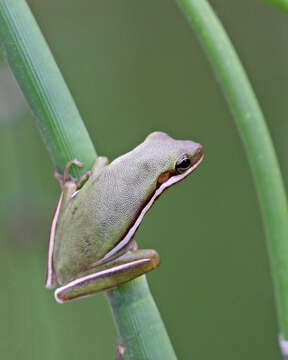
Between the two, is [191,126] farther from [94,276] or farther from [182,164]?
[94,276]

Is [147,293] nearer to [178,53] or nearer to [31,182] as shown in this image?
[31,182]

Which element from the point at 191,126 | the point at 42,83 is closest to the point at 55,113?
the point at 42,83

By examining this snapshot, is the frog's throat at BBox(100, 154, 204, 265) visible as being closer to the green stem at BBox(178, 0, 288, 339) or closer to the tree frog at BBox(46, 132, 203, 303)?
the tree frog at BBox(46, 132, 203, 303)

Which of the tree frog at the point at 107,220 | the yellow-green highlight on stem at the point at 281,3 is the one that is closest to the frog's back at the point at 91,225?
the tree frog at the point at 107,220

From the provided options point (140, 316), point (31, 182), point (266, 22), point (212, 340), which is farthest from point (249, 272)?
point (140, 316)

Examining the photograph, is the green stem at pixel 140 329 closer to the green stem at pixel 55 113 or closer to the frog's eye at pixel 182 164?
the green stem at pixel 55 113

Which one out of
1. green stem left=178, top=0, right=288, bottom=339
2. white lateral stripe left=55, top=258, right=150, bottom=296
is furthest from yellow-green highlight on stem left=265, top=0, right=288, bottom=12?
white lateral stripe left=55, top=258, right=150, bottom=296
